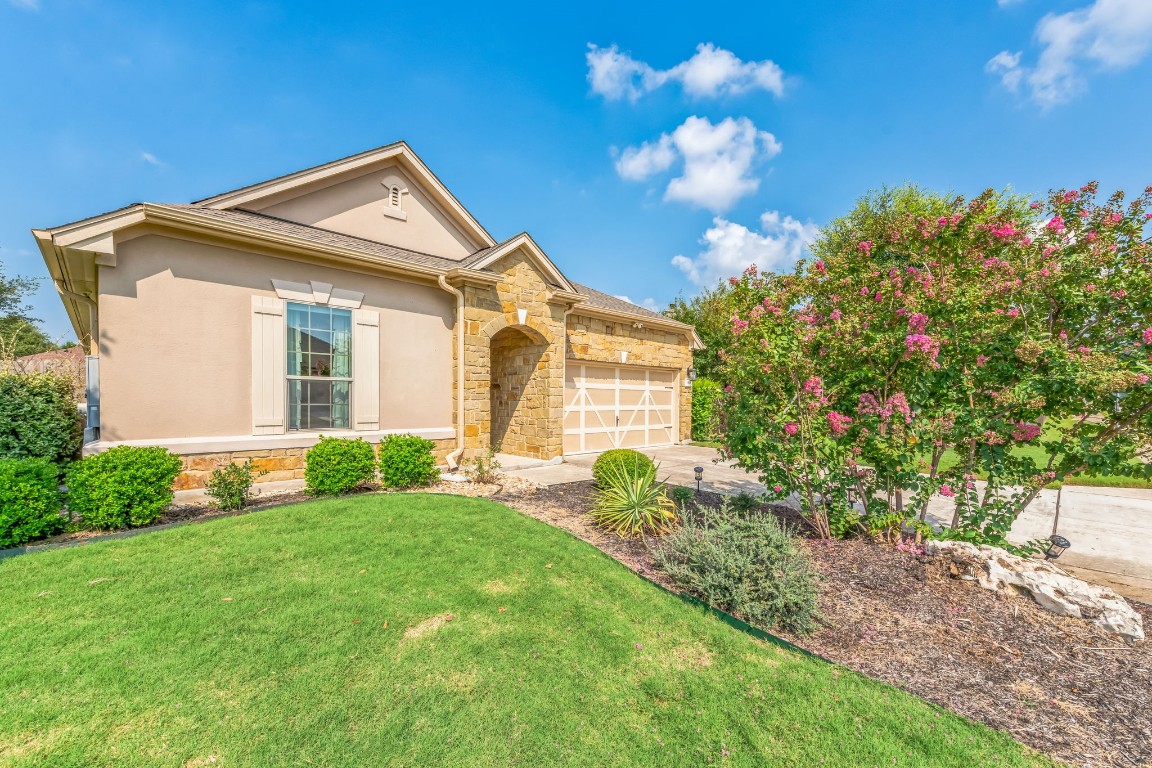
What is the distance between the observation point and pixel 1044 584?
3555mm

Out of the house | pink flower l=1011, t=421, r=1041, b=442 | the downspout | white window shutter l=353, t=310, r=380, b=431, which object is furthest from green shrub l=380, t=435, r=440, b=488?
pink flower l=1011, t=421, r=1041, b=442

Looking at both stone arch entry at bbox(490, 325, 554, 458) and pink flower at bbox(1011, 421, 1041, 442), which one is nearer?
pink flower at bbox(1011, 421, 1041, 442)

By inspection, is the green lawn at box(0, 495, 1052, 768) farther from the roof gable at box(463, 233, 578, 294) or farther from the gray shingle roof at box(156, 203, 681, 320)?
the roof gable at box(463, 233, 578, 294)

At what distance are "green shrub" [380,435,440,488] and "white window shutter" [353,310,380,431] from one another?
0.64 meters

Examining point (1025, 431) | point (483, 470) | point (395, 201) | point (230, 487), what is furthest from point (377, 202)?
point (1025, 431)

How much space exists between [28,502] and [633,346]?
37.2ft

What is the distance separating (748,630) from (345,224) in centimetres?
1000

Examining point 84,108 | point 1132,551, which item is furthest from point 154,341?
point 1132,551

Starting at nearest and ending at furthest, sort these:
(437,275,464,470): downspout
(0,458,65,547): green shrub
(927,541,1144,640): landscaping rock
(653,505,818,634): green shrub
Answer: (927,541,1144,640): landscaping rock
(653,505,818,634): green shrub
(0,458,65,547): green shrub
(437,275,464,470): downspout

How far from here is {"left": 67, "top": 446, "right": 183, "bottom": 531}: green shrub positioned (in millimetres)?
4902

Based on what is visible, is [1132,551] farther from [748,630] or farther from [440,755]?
[440,755]

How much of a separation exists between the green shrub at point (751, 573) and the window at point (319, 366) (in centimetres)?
611

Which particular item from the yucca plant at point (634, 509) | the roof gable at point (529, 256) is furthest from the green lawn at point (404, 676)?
the roof gable at point (529, 256)

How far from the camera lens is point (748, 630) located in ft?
10.9
